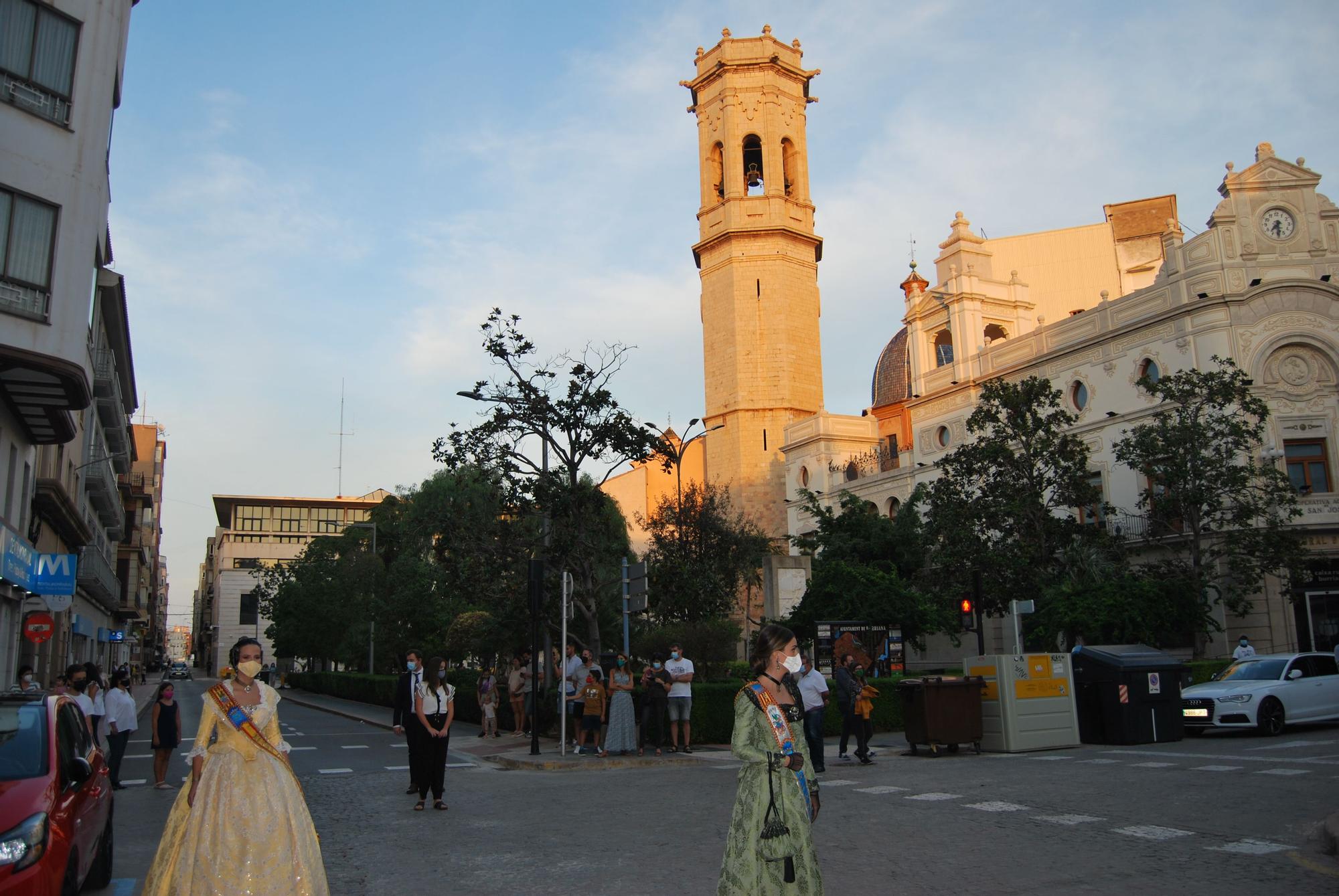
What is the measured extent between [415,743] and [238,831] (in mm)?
6106

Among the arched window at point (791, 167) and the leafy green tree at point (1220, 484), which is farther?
the arched window at point (791, 167)

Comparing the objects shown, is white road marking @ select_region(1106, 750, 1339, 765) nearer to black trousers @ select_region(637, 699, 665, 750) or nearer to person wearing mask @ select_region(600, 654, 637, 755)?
black trousers @ select_region(637, 699, 665, 750)

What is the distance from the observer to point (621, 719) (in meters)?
16.5

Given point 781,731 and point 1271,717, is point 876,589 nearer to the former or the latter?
point 1271,717

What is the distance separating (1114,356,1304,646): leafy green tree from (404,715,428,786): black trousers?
24.2 meters

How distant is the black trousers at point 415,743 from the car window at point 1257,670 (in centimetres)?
1453

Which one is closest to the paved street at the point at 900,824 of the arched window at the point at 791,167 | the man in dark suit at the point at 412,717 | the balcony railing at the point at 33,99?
the man in dark suit at the point at 412,717

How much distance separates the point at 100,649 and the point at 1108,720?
46.0 meters

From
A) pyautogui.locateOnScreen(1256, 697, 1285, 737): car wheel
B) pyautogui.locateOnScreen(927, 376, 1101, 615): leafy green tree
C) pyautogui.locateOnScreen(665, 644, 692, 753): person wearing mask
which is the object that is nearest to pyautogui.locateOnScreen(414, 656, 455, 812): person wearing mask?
pyautogui.locateOnScreen(665, 644, 692, 753): person wearing mask

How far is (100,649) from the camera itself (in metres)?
47.9

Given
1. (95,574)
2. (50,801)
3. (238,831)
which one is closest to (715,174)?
(95,574)

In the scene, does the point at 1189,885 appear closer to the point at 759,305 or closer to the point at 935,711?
the point at 935,711

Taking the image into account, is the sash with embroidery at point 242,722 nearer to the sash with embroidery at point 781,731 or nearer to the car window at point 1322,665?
the sash with embroidery at point 781,731

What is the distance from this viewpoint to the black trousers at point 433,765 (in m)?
11.2
